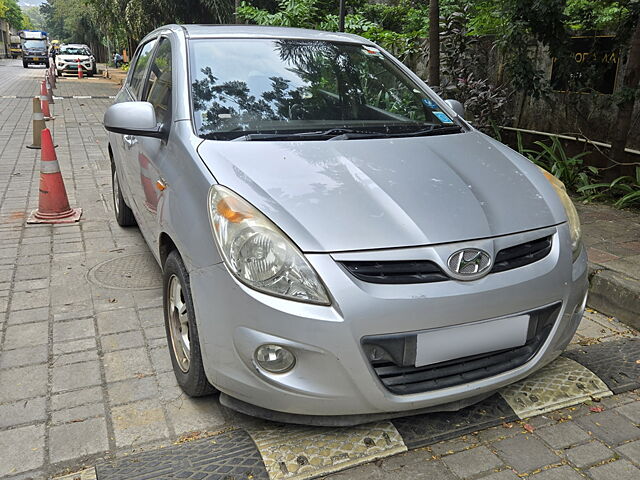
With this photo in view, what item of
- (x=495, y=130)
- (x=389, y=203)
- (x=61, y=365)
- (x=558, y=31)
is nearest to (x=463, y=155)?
(x=389, y=203)

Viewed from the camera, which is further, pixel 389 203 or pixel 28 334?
pixel 28 334

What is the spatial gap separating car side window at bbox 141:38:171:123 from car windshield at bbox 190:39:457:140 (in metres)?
0.21

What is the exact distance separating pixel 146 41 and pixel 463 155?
2.86 metres

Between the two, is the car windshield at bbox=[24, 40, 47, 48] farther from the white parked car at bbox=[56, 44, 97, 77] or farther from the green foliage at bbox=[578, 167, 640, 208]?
the green foliage at bbox=[578, 167, 640, 208]

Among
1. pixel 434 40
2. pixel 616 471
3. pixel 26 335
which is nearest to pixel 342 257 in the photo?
pixel 616 471

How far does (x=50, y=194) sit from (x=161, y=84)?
2662mm

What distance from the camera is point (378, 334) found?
205 centimetres

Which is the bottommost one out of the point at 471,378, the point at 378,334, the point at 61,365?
the point at 61,365

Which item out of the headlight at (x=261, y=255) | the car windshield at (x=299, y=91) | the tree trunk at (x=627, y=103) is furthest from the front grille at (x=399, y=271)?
the tree trunk at (x=627, y=103)

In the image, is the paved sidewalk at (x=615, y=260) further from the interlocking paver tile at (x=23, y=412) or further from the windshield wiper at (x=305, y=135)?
the interlocking paver tile at (x=23, y=412)

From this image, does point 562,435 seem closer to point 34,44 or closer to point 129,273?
point 129,273

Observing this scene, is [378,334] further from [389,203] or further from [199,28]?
[199,28]

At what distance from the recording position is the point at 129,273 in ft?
13.9

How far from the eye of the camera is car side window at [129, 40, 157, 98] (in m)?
4.15
